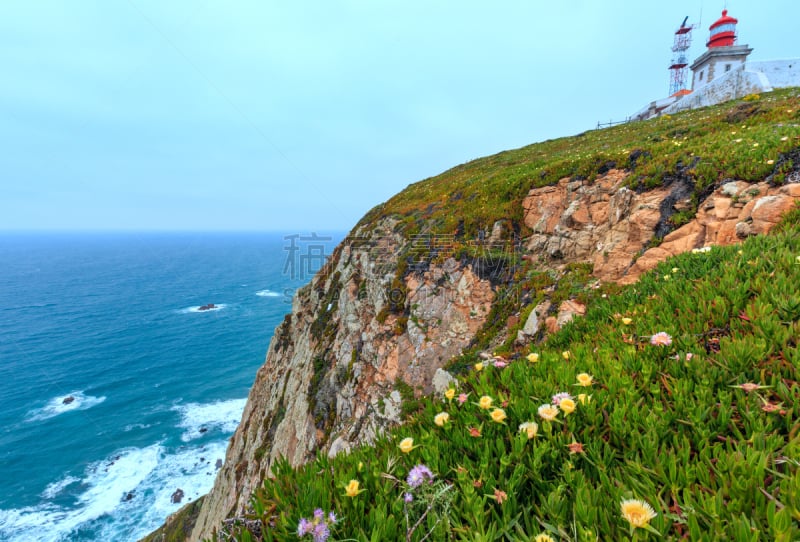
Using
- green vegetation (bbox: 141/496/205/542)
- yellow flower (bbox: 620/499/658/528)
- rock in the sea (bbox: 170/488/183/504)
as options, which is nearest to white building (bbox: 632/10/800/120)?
yellow flower (bbox: 620/499/658/528)

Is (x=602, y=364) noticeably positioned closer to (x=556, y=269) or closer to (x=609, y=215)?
(x=556, y=269)

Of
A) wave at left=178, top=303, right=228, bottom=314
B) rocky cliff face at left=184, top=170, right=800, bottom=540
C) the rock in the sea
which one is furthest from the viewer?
wave at left=178, top=303, right=228, bottom=314

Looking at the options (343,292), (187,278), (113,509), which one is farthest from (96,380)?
(187,278)

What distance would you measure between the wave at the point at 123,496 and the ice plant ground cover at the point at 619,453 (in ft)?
131

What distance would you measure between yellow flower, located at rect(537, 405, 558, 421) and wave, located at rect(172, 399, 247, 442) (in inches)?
1878

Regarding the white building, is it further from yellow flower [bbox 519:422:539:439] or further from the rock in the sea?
the rock in the sea

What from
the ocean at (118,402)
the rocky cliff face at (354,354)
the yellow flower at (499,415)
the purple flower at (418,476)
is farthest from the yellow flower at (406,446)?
the ocean at (118,402)

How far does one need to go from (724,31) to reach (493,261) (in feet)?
193

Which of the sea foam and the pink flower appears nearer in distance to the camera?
the pink flower

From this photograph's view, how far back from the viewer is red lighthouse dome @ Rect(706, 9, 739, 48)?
4331 centimetres

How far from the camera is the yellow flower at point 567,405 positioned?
239cm

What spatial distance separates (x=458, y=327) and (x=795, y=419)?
35.5 ft

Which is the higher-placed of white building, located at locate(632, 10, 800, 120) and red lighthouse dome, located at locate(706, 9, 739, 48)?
red lighthouse dome, located at locate(706, 9, 739, 48)

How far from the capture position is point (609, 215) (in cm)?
1109
